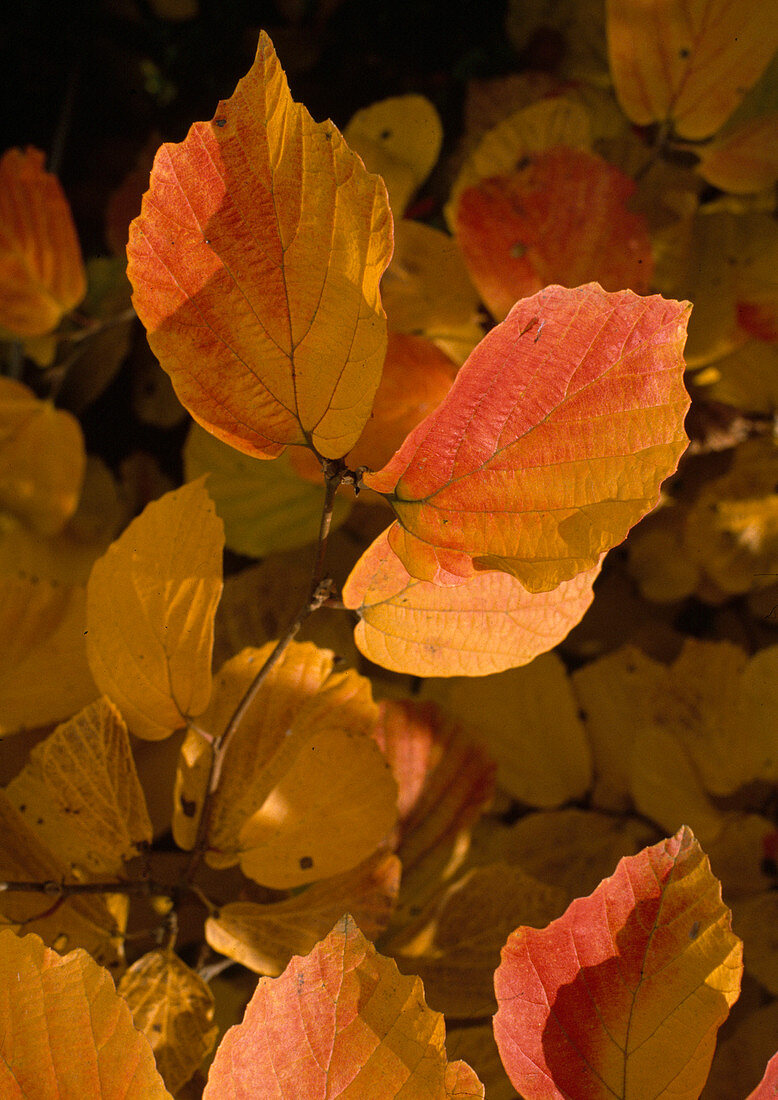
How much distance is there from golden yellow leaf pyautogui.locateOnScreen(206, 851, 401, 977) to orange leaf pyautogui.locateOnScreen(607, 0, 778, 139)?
47cm

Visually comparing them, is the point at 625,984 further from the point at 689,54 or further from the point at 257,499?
the point at 689,54

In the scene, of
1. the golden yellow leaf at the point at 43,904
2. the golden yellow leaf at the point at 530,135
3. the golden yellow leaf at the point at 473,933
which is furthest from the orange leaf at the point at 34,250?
the golden yellow leaf at the point at 473,933

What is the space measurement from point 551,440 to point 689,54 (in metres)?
0.37

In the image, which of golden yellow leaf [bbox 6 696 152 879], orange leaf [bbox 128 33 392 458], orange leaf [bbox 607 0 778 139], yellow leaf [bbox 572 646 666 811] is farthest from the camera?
yellow leaf [bbox 572 646 666 811]

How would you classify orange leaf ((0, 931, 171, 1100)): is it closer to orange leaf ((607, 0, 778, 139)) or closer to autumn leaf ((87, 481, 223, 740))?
autumn leaf ((87, 481, 223, 740))

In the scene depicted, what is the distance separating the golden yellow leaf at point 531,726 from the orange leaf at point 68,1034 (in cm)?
34

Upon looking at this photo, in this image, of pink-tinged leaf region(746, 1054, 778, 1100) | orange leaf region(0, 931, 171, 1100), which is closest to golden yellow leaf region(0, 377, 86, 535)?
orange leaf region(0, 931, 171, 1100)

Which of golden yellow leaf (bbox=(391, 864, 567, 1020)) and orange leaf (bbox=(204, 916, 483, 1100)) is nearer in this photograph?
orange leaf (bbox=(204, 916, 483, 1100))

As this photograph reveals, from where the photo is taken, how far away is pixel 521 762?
59cm

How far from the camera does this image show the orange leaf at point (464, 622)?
1.06 feet

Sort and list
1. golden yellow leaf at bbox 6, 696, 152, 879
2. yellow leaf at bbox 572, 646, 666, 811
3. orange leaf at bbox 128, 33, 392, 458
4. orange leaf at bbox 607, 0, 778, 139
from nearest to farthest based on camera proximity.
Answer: orange leaf at bbox 128, 33, 392, 458
golden yellow leaf at bbox 6, 696, 152, 879
orange leaf at bbox 607, 0, 778, 139
yellow leaf at bbox 572, 646, 666, 811

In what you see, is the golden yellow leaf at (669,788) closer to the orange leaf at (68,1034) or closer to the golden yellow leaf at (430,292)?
the golden yellow leaf at (430,292)

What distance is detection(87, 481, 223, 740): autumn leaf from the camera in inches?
12.7

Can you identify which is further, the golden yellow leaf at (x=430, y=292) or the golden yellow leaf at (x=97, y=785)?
the golden yellow leaf at (x=430, y=292)
